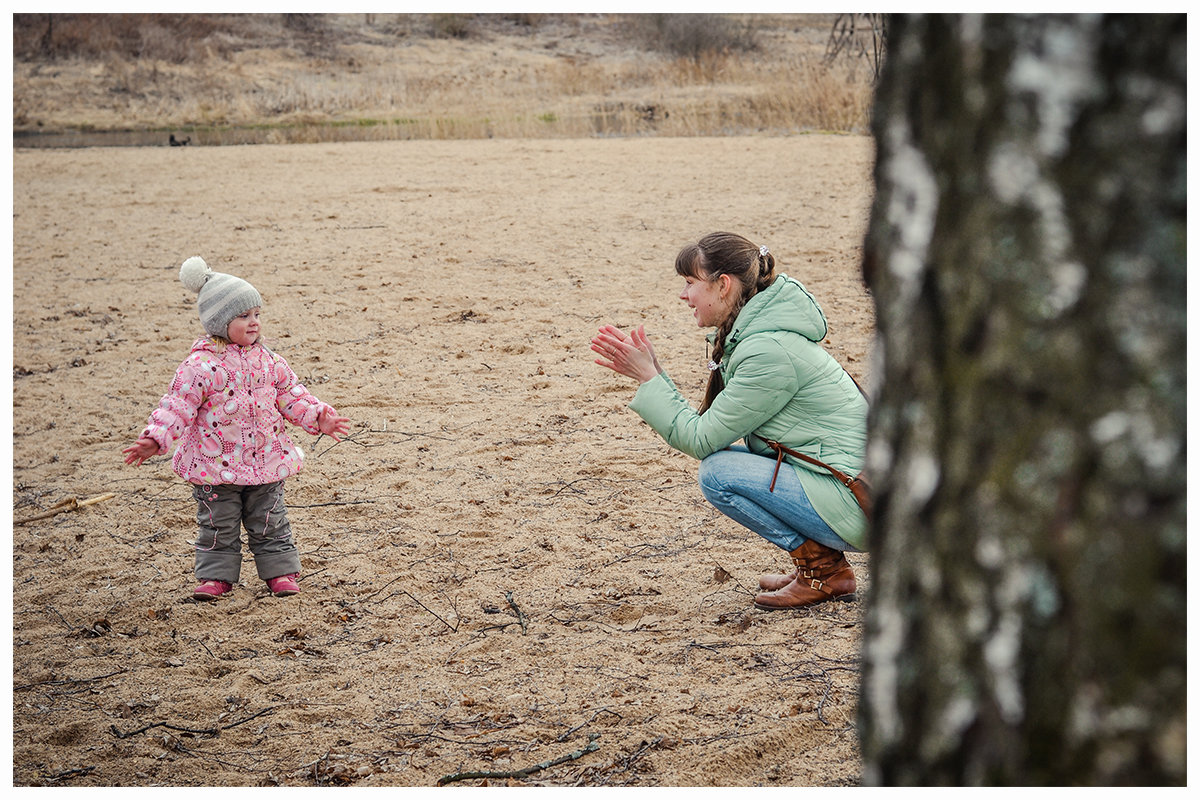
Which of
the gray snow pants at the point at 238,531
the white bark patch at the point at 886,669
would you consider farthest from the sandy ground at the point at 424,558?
the white bark patch at the point at 886,669

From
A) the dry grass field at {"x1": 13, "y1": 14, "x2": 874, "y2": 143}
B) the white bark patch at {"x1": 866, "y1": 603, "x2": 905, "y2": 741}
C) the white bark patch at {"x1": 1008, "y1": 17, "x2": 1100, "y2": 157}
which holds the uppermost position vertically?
the dry grass field at {"x1": 13, "y1": 14, "x2": 874, "y2": 143}

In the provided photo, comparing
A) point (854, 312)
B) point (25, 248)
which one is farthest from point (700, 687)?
point (25, 248)

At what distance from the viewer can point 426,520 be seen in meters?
4.55

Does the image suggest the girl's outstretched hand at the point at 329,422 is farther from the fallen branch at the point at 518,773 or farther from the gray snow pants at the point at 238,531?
the fallen branch at the point at 518,773

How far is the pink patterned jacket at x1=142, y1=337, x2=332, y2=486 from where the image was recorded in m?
3.72

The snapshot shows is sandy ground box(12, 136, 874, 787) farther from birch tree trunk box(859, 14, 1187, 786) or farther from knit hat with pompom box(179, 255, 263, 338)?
birch tree trunk box(859, 14, 1187, 786)

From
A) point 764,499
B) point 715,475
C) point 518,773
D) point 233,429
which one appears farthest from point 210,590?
point 764,499

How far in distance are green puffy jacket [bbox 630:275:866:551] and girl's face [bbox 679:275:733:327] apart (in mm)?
77

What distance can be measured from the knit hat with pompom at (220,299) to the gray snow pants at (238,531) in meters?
0.57

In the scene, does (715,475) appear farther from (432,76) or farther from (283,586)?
(432,76)

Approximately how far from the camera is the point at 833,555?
3602 mm

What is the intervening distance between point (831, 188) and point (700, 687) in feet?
32.8

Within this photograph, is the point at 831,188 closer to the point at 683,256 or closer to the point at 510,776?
the point at 683,256

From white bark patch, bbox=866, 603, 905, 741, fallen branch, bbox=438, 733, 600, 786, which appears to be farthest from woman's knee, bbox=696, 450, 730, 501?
white bark patch, bbox=866, 603, 905, 741
